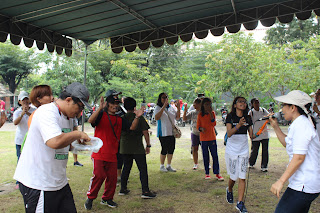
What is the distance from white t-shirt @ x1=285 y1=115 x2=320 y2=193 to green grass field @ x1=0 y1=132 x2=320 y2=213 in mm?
2059

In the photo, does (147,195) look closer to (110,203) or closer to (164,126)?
(110,203)

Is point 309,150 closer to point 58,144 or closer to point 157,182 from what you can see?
point 58,144

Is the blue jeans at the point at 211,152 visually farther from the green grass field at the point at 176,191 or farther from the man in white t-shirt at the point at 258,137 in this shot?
the man in white t-shirt at the point at 258,137

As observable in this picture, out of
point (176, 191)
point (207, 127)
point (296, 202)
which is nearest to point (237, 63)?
point (207, 127)

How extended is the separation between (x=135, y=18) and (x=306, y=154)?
5.50 meters

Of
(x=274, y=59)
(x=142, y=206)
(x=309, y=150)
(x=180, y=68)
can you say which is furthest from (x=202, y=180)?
(x=180, y=68)

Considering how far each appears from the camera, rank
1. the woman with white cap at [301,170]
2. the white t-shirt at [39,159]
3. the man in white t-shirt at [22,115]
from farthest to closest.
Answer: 1. the man in white t-shirt at [22,115]
2. the woman with white cap at [301,170]
3. the white t-shirt at [39,159]

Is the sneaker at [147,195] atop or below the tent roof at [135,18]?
below

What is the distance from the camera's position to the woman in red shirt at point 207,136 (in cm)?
598

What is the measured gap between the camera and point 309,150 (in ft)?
8.43

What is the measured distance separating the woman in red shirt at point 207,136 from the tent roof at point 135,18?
84.3 inches

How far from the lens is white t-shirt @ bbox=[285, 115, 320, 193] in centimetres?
249

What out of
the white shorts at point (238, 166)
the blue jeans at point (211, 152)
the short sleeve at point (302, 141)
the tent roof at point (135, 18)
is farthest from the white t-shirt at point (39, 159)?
the blue jeans at point (211, 152)

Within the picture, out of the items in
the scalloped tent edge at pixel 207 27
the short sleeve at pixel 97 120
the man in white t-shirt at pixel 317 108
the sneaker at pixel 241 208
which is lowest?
the sneaker at pixel 241 208
